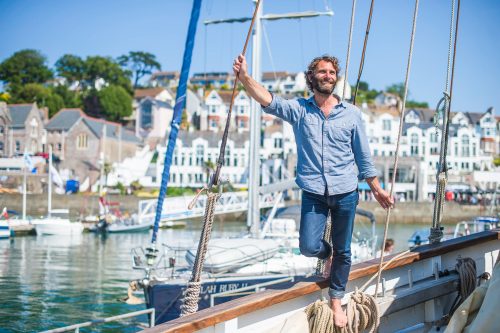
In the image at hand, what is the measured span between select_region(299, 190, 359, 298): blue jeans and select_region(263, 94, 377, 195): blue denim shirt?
0.25ft

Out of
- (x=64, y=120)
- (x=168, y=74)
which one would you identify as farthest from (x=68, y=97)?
(x=168, y=74)

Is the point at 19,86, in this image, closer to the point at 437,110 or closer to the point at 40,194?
the point at 40,194

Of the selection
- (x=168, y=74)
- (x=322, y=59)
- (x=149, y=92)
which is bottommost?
(x=322, y=59)

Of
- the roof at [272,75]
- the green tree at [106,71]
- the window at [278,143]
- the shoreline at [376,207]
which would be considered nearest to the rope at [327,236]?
the shoreline at [376,207]

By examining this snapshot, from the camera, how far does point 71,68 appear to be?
110 m

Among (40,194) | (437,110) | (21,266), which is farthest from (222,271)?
(40,194)

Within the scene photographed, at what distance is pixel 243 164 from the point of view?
237 ft

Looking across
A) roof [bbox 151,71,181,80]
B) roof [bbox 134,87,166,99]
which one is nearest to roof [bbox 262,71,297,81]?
roof [bbox 151,71,181,80]

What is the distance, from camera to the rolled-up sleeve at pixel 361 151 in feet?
12.7

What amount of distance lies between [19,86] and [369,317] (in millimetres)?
99908

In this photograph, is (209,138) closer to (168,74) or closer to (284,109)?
(284,109)

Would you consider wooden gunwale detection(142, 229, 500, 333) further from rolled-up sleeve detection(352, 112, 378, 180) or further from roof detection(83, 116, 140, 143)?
roof detection(83, 116, 140, 143)

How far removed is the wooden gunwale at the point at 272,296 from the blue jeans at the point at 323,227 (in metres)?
0.12

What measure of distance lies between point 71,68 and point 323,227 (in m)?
112
